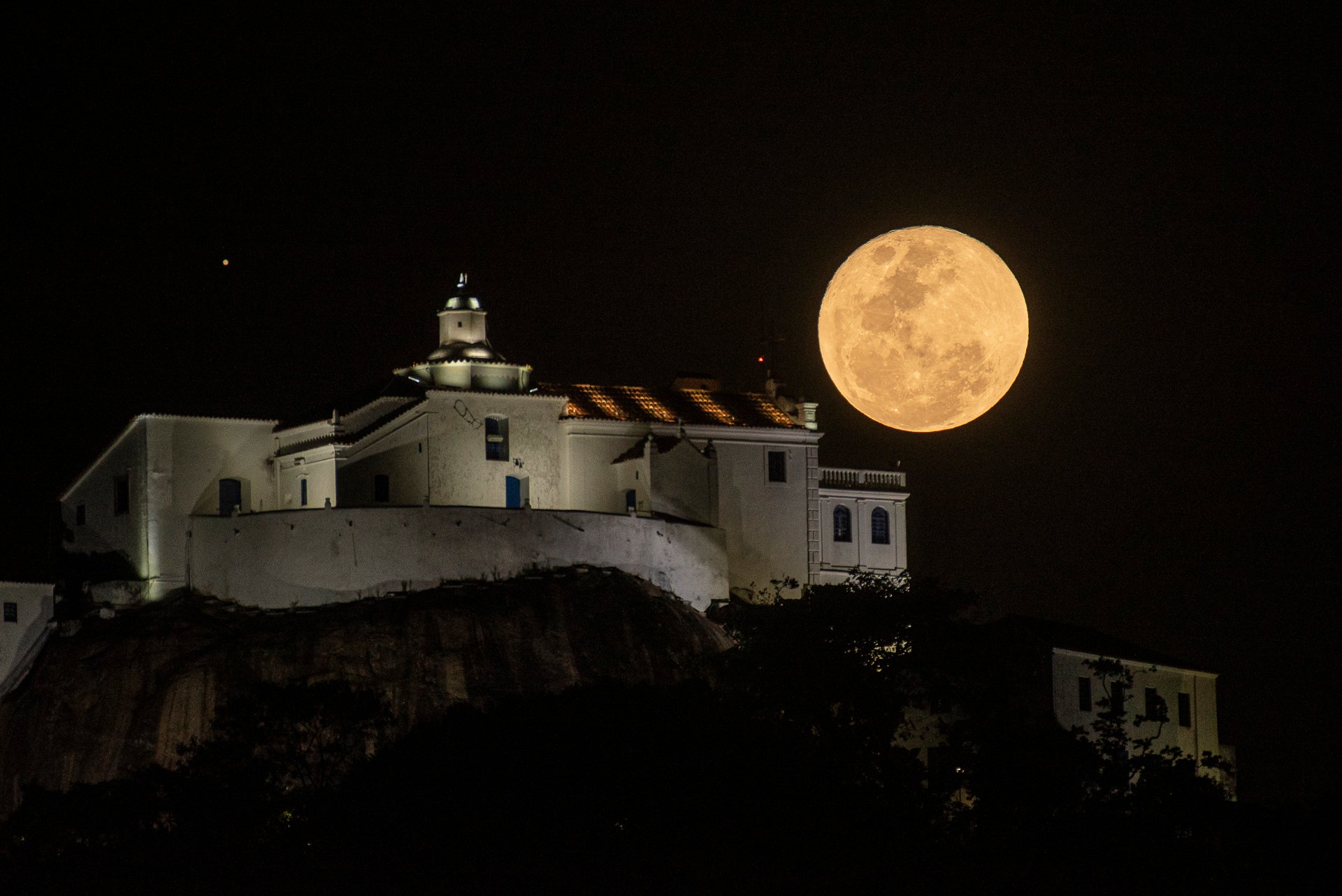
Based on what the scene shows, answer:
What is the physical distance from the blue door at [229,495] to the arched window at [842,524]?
21694mm

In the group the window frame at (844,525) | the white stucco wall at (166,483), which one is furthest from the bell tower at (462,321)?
the window frame at (844,525)

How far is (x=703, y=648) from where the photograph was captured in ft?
206

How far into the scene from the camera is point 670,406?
7431cm

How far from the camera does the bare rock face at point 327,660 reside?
60.1m

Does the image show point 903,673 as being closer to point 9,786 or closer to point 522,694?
point 522,694

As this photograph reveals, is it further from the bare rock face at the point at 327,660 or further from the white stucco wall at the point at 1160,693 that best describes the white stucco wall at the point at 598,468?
the white stucco wall at the point at 1160,693

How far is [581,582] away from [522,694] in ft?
18.9

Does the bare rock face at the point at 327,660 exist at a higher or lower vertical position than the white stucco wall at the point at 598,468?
lower

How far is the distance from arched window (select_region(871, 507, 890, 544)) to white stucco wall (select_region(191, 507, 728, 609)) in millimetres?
11787

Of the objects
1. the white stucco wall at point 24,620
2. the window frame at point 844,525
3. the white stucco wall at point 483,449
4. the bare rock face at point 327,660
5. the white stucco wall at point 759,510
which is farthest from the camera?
the window frame at point 844,525

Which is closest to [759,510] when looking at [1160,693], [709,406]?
[709,406]

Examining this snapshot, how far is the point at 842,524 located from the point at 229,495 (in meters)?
22.4

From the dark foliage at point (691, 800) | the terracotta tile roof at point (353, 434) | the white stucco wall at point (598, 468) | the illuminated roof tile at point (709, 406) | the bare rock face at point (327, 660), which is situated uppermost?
the illuminated roof tile at point (709, 406)

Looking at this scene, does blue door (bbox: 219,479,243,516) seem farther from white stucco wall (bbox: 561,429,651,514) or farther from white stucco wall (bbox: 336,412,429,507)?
white stucco wall (bbox: 561,429,651,514)
